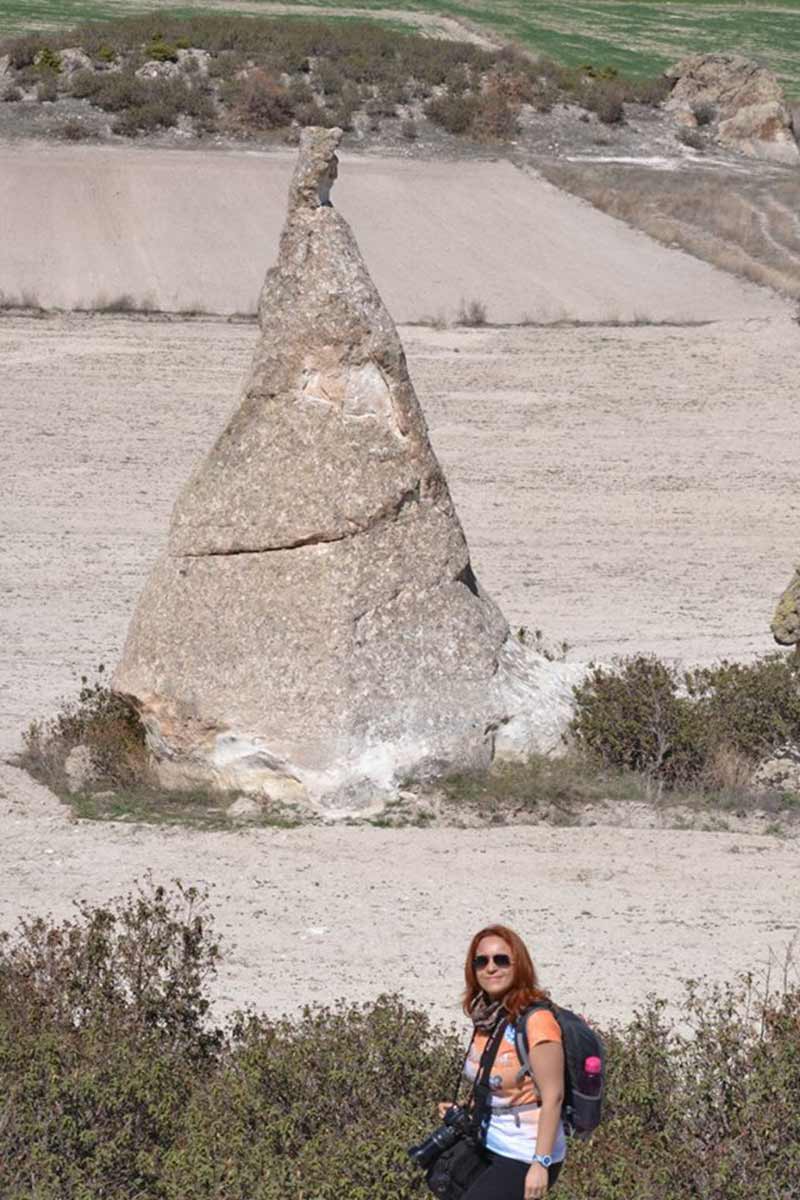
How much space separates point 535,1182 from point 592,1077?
0.34 metres

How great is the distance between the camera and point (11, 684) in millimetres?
15844

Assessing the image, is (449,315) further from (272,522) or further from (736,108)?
(736,108)

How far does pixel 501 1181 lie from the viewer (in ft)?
20.2

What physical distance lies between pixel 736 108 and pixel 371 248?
18872 mm

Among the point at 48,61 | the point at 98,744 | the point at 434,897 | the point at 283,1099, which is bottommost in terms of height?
the point at 98,744

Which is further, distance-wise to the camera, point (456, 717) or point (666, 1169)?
point (456, 717)

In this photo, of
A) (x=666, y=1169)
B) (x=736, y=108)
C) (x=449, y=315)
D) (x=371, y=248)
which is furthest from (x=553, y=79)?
(x=666, y=1169)

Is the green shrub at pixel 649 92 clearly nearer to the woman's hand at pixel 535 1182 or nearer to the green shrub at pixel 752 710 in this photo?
the green shrub at pixel 752 710

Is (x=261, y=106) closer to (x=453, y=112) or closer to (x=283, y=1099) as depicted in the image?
(x=453, y=112)

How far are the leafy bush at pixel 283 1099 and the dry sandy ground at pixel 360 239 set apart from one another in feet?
73.6

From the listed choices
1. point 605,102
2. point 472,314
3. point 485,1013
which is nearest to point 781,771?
point 485,1013

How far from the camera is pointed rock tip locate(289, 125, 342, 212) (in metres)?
12.9

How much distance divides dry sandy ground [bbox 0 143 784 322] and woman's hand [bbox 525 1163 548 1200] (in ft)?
81.2

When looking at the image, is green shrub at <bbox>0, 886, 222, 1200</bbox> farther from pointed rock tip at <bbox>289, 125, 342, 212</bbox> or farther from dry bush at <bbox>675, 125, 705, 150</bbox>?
dry bush at <bbox>675, 125, 705, 150</bbox>
